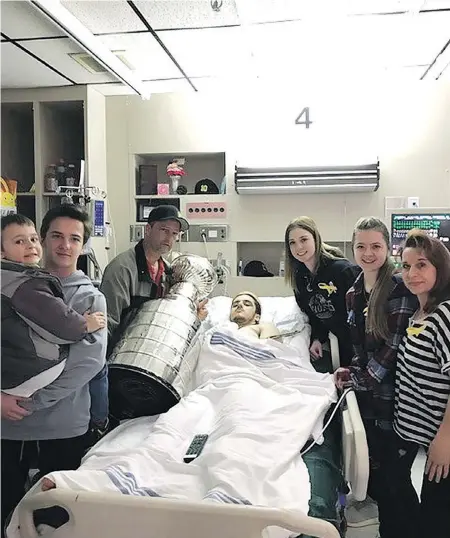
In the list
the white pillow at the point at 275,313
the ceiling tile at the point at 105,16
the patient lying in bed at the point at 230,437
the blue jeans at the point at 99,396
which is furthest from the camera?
the white pillow at the point at 275,313

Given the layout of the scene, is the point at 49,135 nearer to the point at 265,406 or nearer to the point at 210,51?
the point at 210,51

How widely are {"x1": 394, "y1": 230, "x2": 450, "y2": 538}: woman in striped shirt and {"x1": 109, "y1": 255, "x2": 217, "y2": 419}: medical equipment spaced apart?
86 cm

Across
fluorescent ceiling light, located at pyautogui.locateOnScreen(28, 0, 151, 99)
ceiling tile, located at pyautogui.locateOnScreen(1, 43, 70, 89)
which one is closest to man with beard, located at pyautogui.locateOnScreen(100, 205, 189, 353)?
fluorescent ceiling light, located at pyautogui.locateOnScreen(28, 0, 151, 99)

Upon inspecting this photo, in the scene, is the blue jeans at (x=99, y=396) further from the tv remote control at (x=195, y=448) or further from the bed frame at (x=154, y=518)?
the bed frame at (x=154, y=518)

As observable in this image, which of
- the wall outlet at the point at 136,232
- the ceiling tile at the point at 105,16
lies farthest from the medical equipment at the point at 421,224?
the ceiling tile at the point at 105,16

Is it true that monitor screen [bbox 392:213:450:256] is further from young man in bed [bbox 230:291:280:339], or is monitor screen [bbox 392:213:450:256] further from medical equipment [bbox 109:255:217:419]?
medical equipment [bbox 109:255:217:419]

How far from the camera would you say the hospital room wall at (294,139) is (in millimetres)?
3779

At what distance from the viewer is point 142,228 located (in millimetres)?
4152

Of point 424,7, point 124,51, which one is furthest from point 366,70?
point 124,51

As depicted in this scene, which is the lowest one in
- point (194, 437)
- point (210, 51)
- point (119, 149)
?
point (194, 437)

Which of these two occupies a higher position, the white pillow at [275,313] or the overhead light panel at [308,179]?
→ the overhead light panel at [308,179]

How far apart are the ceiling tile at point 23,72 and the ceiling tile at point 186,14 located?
86 cm

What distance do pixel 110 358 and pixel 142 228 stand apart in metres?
2.25

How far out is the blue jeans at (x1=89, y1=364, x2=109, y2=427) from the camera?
1783 mm
